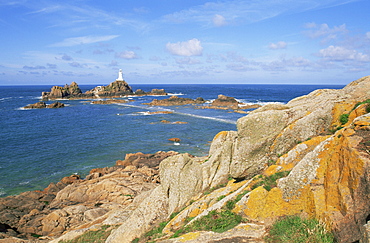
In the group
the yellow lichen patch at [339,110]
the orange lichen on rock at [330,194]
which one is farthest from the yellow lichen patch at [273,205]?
the yellow lichen patch at [339,110]

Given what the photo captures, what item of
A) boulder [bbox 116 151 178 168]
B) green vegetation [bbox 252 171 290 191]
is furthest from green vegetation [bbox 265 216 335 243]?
boulder [bbox 116 151 178 168]

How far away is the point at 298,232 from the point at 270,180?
8.34ft

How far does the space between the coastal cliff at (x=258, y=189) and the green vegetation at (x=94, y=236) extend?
6.2 inches

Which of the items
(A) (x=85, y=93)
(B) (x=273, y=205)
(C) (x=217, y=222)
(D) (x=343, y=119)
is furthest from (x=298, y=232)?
(A) (x=85, y=93)

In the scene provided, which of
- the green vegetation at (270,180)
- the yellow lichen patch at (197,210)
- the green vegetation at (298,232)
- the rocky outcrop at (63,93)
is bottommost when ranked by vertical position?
the yellow lichen patch at (197,210)

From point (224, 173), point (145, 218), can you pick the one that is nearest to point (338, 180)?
point (224, 173)

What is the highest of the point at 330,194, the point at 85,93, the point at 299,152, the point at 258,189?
the point at 85,93

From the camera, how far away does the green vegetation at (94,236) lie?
1346 cm

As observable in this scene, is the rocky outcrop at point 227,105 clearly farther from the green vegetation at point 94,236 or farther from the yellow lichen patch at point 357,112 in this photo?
the green vegetation at point 94,236

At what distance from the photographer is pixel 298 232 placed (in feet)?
23.0

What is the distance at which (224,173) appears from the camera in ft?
45.3

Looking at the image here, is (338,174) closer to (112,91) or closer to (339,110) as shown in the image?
(339,110)

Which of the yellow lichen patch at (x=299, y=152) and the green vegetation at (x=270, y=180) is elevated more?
the yellow lichen patch at (x=299, y=152)

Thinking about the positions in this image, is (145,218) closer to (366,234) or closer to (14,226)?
(366,234)
